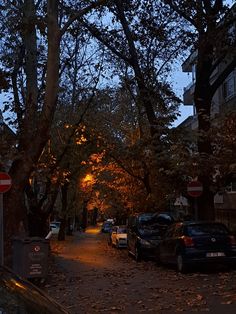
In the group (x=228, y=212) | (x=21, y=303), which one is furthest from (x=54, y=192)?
(x=21, y=303)

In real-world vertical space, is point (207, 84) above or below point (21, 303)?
above

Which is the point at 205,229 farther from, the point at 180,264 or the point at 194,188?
the point at 194,188

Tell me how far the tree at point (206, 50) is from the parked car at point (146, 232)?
211 centimetres

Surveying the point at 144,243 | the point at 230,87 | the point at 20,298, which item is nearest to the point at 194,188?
the point at 144,243

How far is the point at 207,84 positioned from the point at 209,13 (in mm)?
2879

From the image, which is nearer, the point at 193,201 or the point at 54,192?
the point at 193,201

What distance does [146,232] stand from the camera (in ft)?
76.6

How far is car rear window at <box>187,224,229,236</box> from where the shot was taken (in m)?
16.9

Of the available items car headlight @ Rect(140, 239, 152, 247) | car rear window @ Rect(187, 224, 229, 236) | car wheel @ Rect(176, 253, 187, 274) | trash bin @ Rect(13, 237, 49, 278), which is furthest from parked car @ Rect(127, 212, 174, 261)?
trash bin @ Rect(13, 237, 49, 278)

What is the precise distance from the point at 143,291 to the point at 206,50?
1008cm

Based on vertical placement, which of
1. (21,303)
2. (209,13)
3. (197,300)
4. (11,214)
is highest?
(209,13)

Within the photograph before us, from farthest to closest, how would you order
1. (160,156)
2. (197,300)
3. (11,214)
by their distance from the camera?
(160,156) → (11,214) → (197,300)

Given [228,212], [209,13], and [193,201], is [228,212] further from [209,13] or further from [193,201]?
[209,13]

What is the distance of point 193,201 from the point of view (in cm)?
2269
